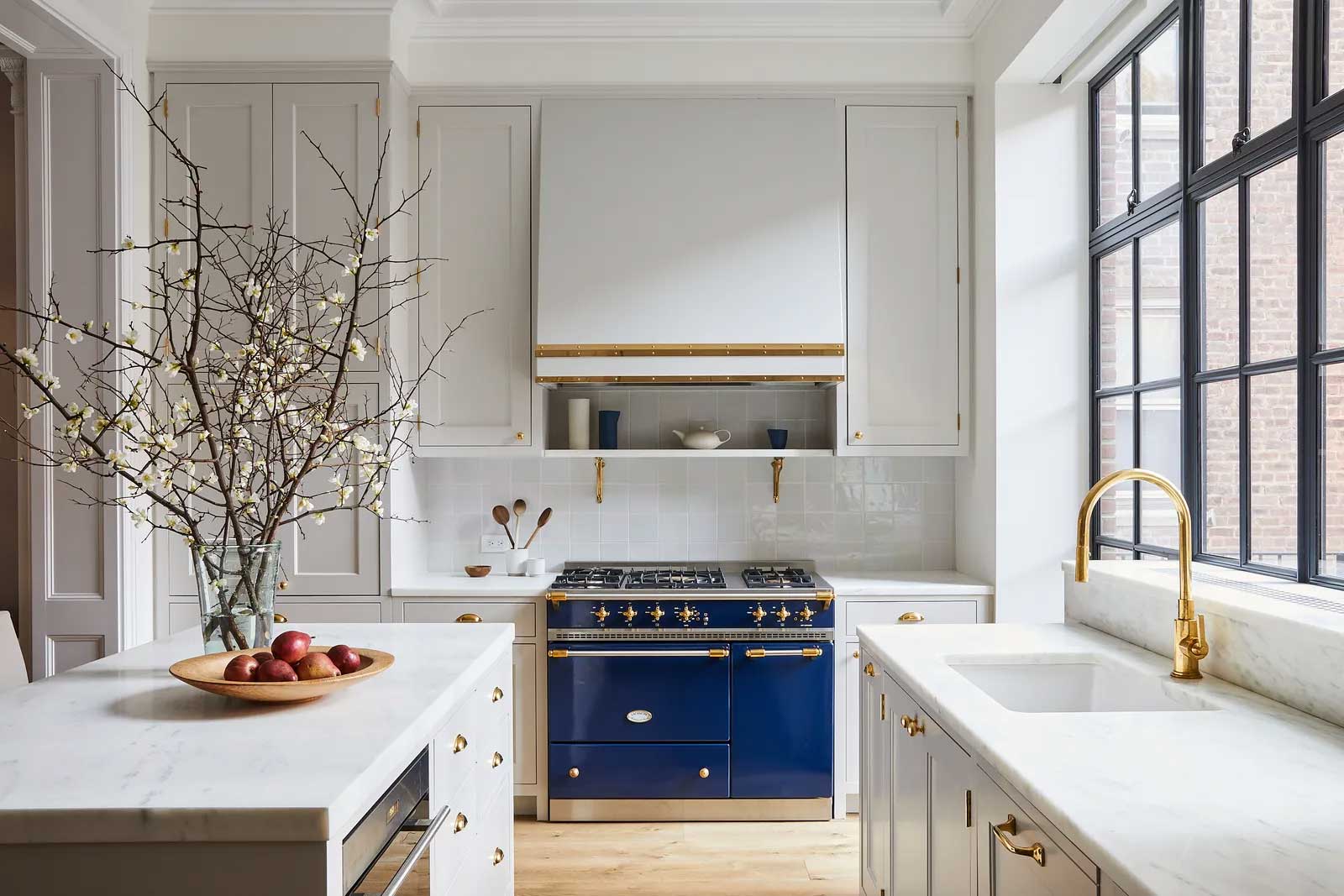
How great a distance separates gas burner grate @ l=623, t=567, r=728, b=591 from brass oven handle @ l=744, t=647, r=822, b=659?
10.2 inches

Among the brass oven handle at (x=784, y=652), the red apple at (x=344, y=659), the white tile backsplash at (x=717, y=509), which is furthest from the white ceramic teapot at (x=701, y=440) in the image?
the red apple at (x=344, y=659)

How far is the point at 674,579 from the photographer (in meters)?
3.46

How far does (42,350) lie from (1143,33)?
382 cm

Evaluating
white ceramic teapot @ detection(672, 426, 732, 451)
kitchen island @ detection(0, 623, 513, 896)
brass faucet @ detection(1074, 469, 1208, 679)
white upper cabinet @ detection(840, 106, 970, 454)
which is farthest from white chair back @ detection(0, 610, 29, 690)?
white upper cabinet @ detection(840, 106, 970, 454)

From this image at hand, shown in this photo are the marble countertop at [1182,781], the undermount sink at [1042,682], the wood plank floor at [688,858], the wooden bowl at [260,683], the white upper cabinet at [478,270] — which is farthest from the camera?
the white upper cabinet at [478,270]

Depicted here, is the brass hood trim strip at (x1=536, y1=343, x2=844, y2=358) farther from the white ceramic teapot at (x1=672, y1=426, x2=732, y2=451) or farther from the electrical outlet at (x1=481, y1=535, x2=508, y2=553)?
the electrical outlet at (x1=481, y1=535, x2=508, y2=553)

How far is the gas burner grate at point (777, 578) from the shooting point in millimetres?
3340

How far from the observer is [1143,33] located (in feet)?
9.45

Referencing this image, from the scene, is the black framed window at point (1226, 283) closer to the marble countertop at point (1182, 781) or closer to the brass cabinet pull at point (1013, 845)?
the marble countertop at point (1182, 781)

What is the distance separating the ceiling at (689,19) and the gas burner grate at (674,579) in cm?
210

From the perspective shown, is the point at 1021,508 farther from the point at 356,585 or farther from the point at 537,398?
the point at 356,585

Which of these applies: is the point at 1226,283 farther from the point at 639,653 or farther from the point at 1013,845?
the point at 639,653

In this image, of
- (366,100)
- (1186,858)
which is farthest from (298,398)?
(1186,858)

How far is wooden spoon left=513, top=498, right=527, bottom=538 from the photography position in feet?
12.3
